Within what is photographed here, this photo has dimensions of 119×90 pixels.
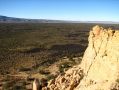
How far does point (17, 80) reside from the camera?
2970 centimetres

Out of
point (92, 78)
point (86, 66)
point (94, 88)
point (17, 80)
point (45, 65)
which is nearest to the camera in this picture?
point (94, 88)

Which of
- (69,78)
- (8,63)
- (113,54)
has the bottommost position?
(8,63)

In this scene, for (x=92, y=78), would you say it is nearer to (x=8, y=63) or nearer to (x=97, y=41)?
(x=97, y=41)

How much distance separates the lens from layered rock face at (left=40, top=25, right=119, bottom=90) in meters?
13.7

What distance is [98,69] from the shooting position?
49.7ft

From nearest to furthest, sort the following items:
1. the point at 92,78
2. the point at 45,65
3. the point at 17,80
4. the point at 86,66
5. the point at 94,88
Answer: the point at 94,88 < the point at 92,78 < the point at 86,66 < the point at 17,80 < the point at 45,65

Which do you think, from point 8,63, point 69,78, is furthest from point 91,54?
point 8,63

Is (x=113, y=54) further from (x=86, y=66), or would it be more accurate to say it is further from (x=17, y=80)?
(x=17, y=80)

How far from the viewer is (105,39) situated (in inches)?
619

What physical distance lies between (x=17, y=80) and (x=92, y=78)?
16.2 m

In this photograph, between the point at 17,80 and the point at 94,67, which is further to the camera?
the point at 17,80

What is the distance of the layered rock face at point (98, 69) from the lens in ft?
44.9

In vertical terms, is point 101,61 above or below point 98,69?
above

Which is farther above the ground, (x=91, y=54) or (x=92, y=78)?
(x=91, y=54)
